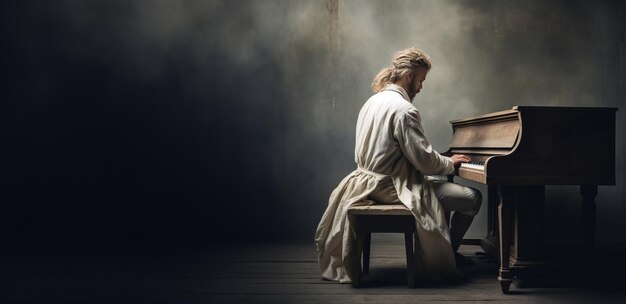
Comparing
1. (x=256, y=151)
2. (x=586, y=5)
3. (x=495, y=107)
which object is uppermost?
(x=586, y=5)

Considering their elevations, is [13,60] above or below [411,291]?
above

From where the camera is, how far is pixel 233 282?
345 cm

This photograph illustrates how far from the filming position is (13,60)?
15.9ft

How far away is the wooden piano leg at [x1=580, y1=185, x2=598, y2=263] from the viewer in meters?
3.17

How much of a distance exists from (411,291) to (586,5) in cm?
322

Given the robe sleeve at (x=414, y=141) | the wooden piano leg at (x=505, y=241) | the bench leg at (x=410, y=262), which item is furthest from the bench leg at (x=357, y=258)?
the wooden piano leg at (x=505, y=241)

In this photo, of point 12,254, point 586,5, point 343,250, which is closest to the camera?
point 343,250

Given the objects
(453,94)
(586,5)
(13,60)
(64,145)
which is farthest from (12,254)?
(586,5)

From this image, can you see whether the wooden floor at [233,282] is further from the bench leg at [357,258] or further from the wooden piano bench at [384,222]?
the wooden piano bench at [384,222]

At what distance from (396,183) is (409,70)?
726mm

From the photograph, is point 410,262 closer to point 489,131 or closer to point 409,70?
point 489,131

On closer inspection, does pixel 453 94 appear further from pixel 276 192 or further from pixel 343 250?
pixel 343 250

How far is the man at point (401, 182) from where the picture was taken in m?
3.25

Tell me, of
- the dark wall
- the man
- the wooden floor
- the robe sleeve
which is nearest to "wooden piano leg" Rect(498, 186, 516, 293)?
the wooden floor
